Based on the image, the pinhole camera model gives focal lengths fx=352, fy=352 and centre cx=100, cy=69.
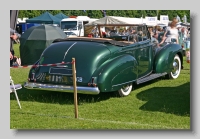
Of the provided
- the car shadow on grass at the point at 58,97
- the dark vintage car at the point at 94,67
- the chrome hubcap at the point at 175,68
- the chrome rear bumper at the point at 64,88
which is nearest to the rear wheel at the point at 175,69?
the chrome hubcap at the point at 175,68

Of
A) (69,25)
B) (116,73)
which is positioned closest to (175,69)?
(116,73)

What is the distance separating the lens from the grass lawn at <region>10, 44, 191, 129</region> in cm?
537

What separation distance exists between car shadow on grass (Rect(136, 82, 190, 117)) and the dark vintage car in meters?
0.41

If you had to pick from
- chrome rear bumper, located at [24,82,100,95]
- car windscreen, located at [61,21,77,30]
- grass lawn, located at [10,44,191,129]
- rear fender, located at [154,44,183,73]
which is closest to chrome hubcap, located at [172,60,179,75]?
rear fender, located at [154,44,183,73]

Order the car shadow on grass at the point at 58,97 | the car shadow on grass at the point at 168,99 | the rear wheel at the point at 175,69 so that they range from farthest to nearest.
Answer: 1. the rear wheel at the point at 175,69
2. the car shadow on grass at the point at 58,97
3. the car shadow on grass at the point at 168,99

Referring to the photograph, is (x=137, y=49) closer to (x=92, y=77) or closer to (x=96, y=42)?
(x=96, y=42)

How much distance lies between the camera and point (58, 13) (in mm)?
29047

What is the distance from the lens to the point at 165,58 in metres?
8.77

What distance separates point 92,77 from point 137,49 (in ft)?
5.37

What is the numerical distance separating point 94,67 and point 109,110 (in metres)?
0.94

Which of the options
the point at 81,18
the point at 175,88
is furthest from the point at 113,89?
the point at 81,18

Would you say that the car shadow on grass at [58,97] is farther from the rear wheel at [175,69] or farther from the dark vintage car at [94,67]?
the rear wheel at [175,69]

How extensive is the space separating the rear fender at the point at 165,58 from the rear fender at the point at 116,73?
141 centimetres

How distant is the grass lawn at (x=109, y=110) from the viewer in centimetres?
537
